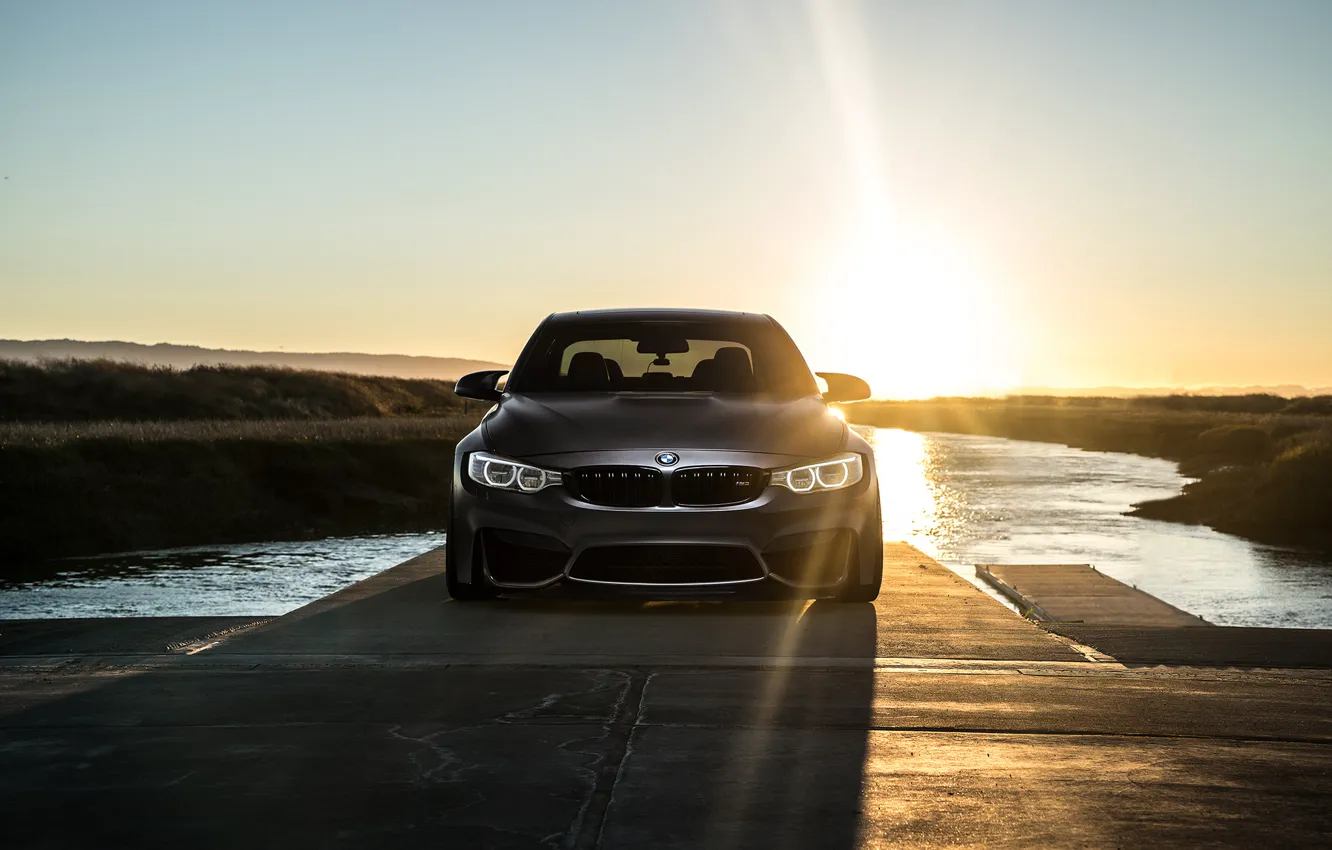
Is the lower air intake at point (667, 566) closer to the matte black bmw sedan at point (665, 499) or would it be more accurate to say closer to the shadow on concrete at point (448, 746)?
the matte black bmw sedan at point (665, 499)

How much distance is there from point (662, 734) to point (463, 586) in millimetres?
3293

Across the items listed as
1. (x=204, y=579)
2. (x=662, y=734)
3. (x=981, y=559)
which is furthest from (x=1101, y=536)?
(x=662, y=734)

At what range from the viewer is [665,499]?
710cm

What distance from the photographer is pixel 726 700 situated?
5.28m

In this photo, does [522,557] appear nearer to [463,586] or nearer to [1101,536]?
[463,586]

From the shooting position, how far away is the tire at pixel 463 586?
757 centimetres

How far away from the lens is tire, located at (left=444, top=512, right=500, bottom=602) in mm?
7566

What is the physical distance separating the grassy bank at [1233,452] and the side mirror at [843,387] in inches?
1463

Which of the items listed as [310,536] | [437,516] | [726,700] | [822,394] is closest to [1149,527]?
[437,516]

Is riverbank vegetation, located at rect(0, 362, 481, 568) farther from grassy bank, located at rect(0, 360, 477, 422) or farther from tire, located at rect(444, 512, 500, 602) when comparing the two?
grassy bank, located at rect(0, 360, 477, 422)

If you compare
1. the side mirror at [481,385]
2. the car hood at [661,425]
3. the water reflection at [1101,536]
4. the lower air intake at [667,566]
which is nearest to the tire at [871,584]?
the car hood at [661,425]

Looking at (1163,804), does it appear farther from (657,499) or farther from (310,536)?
(310,536)

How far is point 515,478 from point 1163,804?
4157 mm

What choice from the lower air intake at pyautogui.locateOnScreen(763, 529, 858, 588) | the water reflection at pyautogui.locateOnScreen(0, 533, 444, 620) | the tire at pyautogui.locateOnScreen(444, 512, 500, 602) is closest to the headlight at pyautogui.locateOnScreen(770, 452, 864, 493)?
the lower air intake at pyautogui.locateOnScreen(763, 529, 858, 588)
